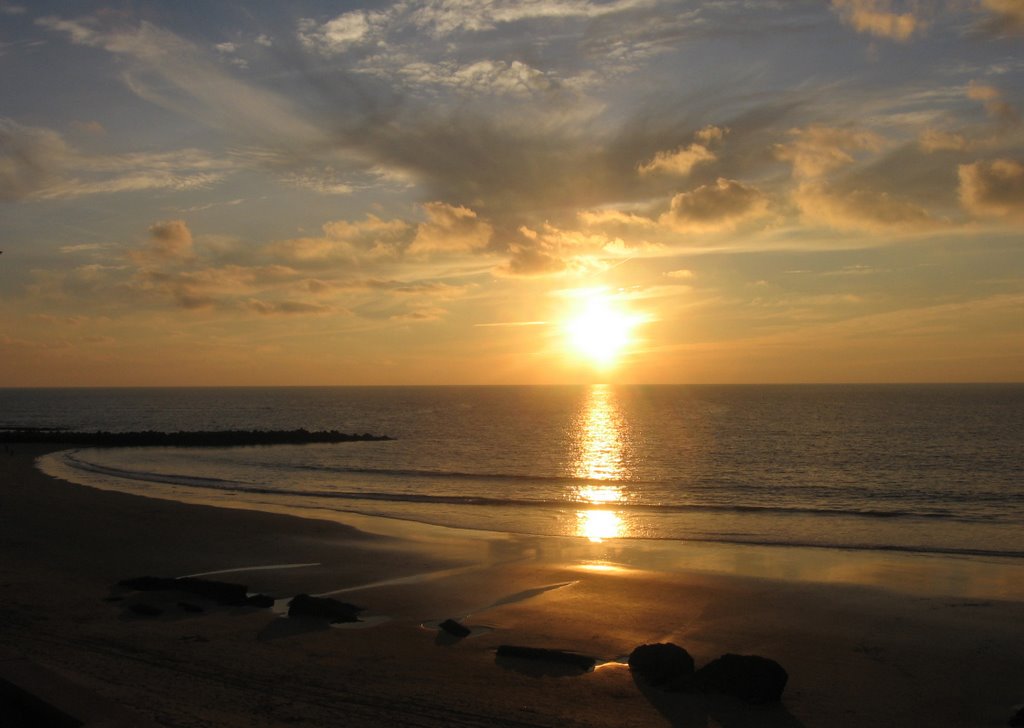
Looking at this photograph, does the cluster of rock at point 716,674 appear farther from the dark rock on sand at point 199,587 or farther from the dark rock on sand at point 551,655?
the dark rock on sand at point 199,587

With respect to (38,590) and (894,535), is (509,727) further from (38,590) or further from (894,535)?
(894,535)

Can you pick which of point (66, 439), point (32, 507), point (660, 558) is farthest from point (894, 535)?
point (66, 439)

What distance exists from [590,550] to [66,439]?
67.0m

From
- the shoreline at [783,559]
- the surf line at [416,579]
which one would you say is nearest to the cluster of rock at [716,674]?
the surf line at [416,579]

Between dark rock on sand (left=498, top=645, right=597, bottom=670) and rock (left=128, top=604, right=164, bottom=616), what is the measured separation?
6.93m

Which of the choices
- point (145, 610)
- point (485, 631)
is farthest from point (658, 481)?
point (145, 610)

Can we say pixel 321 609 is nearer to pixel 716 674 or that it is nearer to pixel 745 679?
pixel 716 674

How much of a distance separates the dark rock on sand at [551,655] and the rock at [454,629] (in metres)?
1.37

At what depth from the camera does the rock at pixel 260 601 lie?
15.7 m

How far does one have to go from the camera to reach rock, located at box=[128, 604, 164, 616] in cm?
1491

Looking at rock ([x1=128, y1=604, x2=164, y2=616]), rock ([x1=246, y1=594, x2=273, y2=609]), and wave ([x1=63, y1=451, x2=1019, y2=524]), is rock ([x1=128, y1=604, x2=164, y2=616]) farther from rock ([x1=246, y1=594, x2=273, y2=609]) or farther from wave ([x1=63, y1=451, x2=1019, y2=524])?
wave ([x1=63, y1=451, x2=1019, y2=524])

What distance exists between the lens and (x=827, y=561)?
2255 centimetres

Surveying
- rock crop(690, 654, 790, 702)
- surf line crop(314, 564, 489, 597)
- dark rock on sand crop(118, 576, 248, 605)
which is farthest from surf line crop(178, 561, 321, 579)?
rock crop(690, 654, 790, 702)

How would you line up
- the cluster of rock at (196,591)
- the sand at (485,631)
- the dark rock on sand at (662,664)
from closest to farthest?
the sand at (485,631) → the dark rock on sand at (662,664) → the cluster of rock at (196,591)
